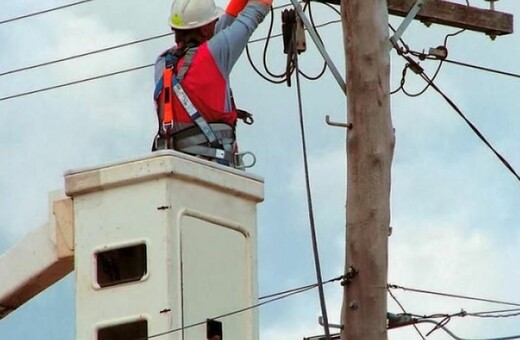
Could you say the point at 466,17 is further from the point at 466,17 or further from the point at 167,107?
the point at 167,107

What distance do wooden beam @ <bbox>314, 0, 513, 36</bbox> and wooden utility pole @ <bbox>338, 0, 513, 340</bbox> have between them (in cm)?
138

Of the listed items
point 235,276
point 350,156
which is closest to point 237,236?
point 235,276

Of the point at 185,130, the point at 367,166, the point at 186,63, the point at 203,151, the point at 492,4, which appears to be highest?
the point at 492,4

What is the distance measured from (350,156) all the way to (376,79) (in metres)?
0.55

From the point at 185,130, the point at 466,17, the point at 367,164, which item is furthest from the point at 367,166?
the point at 466,17

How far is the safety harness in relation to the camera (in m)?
15.2

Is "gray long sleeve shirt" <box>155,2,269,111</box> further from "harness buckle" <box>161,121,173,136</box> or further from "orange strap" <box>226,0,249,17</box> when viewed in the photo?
"harness buckle" <box>161,121,173,136</box>

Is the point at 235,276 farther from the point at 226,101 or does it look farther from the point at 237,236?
the point at 226,101

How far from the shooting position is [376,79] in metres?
14.3

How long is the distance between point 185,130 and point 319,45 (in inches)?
45.6

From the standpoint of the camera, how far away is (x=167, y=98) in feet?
50.0

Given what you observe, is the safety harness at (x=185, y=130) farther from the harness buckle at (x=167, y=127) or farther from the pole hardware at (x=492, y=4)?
the pole hardware at (x=492, y=4)

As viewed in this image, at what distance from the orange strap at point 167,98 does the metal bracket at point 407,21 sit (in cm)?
167

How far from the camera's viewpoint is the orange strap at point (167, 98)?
49.9 ft
